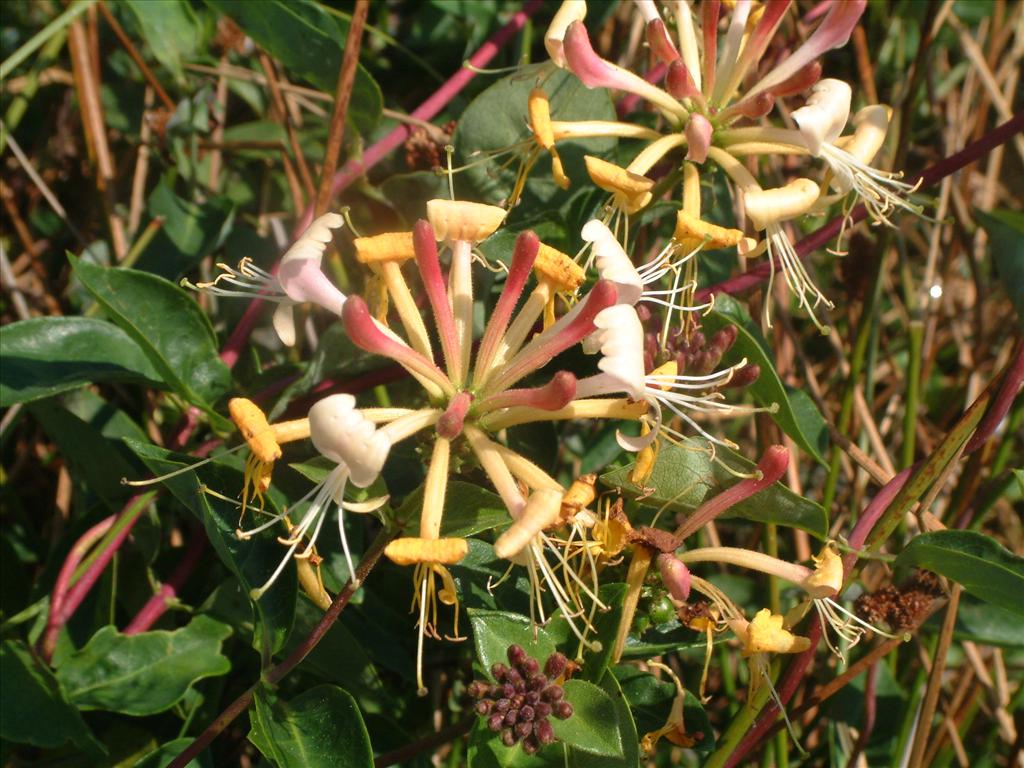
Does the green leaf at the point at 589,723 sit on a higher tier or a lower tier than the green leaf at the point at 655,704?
higher

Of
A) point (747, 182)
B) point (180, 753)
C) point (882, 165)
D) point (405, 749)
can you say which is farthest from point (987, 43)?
point (180, 753)

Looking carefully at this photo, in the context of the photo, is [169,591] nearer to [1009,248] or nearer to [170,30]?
[170,30]

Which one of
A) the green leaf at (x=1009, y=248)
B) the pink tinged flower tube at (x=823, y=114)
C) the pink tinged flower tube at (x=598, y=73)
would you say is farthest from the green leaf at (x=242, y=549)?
the green leaf at (x=1009, y=248)

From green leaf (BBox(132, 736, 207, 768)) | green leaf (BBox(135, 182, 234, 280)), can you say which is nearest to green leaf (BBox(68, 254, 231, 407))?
green leaf (BBox(135, 182, 234, 280))

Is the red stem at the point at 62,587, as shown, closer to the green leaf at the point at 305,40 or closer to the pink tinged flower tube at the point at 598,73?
the green leaf at the point at 305,40

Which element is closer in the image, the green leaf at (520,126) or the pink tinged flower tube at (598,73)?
the pink tinged flower tube at (598,73)
